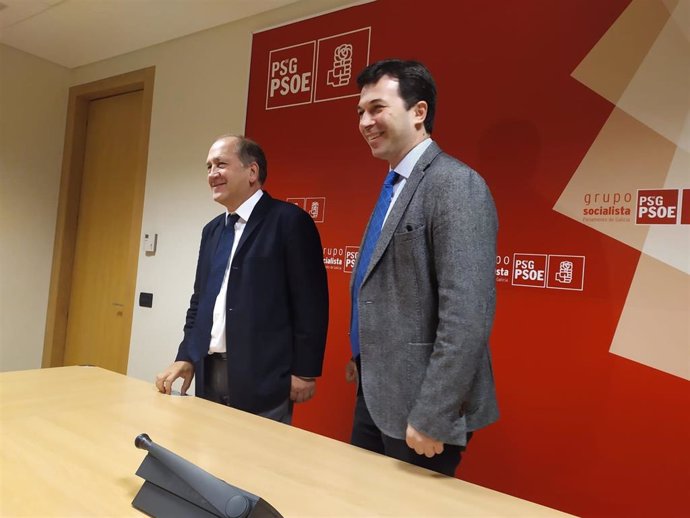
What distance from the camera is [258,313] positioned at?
1734 millimetres

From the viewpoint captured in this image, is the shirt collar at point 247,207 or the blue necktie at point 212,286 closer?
the blue necktie at point 212,286

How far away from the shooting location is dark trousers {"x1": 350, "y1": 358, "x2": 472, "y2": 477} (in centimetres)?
117

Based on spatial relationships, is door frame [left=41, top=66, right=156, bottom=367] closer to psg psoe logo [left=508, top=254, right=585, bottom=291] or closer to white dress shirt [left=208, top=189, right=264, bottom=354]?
white dress shirt [left=208, top=189, right=264, bottom=354]

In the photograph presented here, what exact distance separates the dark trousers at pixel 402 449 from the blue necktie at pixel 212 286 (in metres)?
0.62

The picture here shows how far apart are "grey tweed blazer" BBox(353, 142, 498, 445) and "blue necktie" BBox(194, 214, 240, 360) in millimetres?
740

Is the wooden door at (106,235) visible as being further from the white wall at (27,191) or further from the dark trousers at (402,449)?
the dark trousers at (402,449)

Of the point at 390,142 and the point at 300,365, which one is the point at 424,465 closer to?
the point at 300,365

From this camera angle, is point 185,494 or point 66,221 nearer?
point 185,494

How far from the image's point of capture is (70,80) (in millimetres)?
4117

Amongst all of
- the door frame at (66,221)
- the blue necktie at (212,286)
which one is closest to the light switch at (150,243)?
the door frame at (66,221)

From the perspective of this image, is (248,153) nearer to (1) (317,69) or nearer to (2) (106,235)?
(1) (317,69)

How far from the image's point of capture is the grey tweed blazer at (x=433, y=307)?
1043mm

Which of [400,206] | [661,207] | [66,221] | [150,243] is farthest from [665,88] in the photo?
[66,221]

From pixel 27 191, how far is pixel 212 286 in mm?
2919
